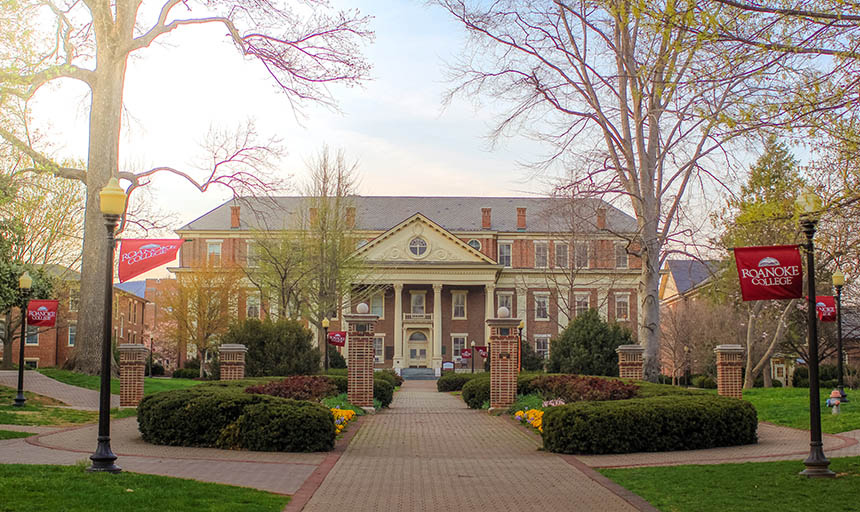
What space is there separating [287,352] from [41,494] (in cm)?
2094

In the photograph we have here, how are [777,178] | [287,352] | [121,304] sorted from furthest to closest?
[121,304] < [777,178] < [287,352]

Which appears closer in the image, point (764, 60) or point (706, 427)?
point (764, 60)

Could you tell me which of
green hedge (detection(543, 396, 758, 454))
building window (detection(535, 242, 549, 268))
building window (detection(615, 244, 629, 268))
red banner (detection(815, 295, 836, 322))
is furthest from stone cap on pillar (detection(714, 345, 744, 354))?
building window (detection(535, 242, 549, 268))

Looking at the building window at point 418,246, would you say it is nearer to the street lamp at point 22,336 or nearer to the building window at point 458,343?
the building window at point 458,343

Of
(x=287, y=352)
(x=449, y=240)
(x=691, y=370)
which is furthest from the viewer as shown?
(x=449, y=240)

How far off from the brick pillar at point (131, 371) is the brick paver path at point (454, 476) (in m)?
6.47

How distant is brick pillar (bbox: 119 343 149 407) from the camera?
66.6 feet

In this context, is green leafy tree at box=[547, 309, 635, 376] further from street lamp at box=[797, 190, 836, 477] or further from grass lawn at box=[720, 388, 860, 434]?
street lamp at box=[797, 190, 836, 477]

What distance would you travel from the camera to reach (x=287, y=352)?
2881 cm

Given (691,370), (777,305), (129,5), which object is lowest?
(691,370)

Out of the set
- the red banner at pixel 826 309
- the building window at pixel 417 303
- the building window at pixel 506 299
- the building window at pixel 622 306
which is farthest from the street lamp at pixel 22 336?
the building window at pixel 622 306

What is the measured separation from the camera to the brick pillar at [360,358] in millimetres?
21500

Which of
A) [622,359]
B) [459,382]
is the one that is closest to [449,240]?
[459,382]

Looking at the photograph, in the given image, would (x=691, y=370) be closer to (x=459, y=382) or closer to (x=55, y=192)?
(x=459, y=382)
